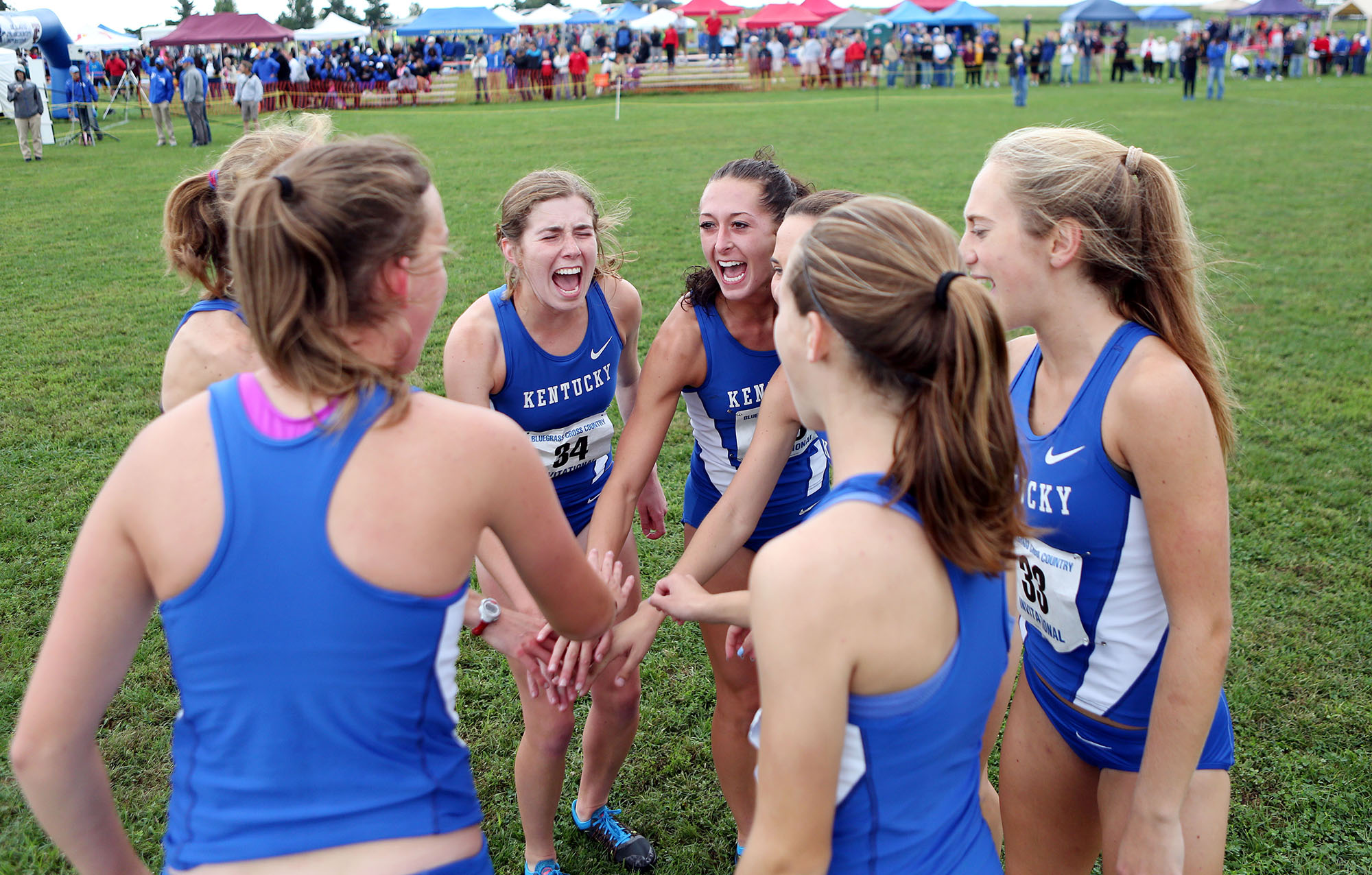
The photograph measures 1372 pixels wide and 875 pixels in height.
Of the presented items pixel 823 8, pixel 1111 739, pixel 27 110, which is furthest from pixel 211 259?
pixel 823 8

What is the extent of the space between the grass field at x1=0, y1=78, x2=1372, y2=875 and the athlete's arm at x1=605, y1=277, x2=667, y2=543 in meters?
0.93

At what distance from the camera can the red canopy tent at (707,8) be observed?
4675 centimetres

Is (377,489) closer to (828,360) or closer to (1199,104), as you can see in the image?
(828,360)

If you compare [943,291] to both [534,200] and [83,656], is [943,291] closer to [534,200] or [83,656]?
[83,656]

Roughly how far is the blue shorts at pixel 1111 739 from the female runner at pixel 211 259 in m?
2.22

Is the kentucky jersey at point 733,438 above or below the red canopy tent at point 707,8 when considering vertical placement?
below

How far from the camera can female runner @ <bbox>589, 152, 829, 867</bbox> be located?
10.3ft

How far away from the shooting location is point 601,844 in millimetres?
3473

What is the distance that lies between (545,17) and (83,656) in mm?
49424

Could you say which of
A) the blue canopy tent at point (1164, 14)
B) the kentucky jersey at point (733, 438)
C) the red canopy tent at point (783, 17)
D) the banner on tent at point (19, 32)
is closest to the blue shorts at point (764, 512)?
the kentucky jersey at point (733, 438)

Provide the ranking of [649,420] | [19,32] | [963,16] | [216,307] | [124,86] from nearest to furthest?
[216,307] → [649,420] → [19,32] → [124,86] → [963,16]

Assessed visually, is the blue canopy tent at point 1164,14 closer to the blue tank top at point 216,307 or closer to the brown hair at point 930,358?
the blue tank top at point 216,307

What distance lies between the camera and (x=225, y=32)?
1435 inches

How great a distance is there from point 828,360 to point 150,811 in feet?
10.6
